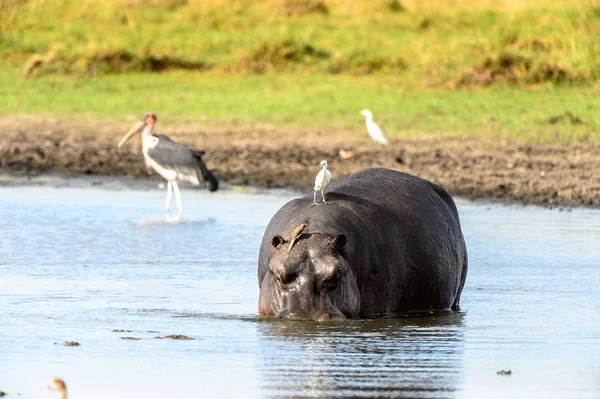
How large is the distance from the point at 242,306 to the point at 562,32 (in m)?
12.3

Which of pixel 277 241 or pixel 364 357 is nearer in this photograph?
pixel 364 357

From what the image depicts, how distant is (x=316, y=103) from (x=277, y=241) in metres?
9.91

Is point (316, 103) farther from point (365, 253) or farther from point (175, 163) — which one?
point (365, 253)

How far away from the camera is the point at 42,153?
1405cm

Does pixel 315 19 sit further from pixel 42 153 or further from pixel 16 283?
pixel 16 283

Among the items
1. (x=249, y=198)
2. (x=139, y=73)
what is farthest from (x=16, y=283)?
(x=139, y=73)

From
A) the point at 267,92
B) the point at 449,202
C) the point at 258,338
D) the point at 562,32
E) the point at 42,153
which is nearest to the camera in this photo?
the point at 258,338

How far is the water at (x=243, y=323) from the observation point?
495cm

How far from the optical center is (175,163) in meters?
12.0

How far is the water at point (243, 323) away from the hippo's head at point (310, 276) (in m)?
0.07

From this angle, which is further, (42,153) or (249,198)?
(42,153)

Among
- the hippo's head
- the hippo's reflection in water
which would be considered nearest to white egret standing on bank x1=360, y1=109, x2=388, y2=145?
the hippo's reflection in water

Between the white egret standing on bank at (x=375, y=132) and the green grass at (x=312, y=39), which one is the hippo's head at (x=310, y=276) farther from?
the green grass at (x=312, y=39)

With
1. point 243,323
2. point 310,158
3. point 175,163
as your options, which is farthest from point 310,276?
point 310,158
